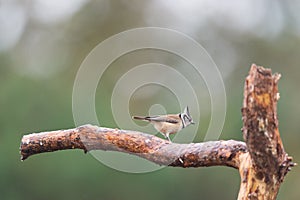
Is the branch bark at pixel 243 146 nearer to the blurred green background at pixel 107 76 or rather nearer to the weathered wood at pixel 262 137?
the weathered wood at pixel 262 137

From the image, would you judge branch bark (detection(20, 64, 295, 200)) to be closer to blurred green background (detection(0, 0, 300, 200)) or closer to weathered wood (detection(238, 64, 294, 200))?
weathered wood (detection(238, 64, 294, 200))

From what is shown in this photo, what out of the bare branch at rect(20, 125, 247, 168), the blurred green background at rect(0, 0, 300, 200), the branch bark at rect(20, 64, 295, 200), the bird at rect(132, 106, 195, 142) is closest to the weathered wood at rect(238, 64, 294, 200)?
the branch bark at rect(20, 64, 295, 200)

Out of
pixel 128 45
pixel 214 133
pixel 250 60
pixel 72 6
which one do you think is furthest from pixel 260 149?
pixel 72 6

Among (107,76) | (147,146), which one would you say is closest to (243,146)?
(147,146)

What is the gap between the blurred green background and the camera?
3109mm

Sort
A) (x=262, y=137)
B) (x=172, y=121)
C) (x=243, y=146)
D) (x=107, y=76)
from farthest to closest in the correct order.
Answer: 1. (x=107, y=76)
2. (x=172, y=121)
3. (x=243, y=146)
4. (x=262, y=137)

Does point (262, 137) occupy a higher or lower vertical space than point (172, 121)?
lower

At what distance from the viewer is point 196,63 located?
3.18 m

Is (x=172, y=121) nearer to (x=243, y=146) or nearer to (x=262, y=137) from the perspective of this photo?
(x=243, y=146)

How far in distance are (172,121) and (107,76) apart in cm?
242

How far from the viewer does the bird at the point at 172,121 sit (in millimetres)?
1242

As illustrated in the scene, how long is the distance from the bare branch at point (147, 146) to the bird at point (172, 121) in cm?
8

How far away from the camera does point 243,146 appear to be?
1.08 m

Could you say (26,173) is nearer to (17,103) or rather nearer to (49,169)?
(49,169)
